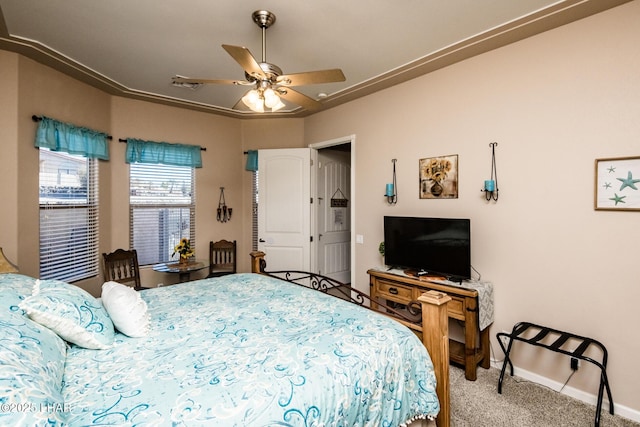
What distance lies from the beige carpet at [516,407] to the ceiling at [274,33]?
9.09 ft

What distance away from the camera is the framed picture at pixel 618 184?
6.73ft

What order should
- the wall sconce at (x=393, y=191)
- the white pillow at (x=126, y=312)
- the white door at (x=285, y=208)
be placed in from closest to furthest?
Answer: 1. the white pillow at (x=126, y=312)
2. the wall sconce at (x=393, y=191)
3. the white door at (x=285, y=208)

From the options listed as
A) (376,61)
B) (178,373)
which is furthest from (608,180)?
(178,373)

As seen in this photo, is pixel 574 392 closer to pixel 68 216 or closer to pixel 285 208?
pixel 285 208

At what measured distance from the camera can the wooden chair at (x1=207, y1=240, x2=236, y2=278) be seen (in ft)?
14.6

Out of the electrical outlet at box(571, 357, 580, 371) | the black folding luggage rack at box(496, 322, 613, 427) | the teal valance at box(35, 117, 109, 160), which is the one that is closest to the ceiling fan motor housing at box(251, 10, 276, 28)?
the teal valance at box(35, 117, 109, 160)

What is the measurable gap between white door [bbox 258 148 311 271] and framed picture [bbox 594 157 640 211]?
3.01 m

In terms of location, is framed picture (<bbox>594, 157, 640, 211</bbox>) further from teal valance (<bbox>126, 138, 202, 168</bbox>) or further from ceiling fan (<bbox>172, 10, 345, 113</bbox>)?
teal valance (<bbox>126, 138, 202, 168</bbox>)

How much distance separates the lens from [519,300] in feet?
8.53

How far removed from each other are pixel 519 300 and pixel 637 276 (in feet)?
2.49

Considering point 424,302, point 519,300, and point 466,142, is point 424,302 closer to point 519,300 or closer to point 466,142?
point 519,300

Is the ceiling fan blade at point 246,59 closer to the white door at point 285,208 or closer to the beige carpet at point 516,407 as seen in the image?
the white door at point 285,208

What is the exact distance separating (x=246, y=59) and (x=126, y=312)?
1508 millimetres

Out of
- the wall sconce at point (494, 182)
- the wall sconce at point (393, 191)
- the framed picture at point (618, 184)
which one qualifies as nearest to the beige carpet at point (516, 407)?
the framed picture at point (618, 184)
